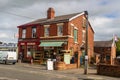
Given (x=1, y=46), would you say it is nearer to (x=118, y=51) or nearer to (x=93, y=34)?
(x=93, y=34)

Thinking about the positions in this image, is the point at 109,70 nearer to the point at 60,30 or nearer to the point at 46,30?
the point at 60,30

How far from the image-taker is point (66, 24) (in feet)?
127

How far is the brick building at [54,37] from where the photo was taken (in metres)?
38.7

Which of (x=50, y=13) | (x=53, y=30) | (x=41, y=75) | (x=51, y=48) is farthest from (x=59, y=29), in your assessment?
(x=41, y=75)

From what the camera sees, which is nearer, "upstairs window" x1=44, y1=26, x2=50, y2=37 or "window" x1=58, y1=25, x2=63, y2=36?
"window" x1=58, y1=25, x2=63, y2=36

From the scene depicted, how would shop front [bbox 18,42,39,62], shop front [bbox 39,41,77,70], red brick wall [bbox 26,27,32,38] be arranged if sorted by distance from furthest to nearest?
red brick wall [bbox 26,27,32,38], shop front [bbox 18,42,39,62], shop front [bbox 39,41,77,70]

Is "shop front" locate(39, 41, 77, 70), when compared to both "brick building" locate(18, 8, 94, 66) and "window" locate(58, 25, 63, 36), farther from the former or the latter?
"window" locate(58, 25, 63, 36)

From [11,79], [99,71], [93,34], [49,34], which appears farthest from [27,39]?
[11,79]

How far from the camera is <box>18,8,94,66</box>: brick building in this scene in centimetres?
3866

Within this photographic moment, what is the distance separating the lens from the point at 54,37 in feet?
133

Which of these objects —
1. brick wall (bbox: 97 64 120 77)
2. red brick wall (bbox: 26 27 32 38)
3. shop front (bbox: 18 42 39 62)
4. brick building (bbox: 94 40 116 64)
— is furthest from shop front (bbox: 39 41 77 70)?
brick building (bbox: 94 40 116 64)

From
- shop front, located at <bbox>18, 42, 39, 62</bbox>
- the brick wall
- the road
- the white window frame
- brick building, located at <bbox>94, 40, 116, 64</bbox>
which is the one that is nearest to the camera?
the road

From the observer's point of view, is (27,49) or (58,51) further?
(27,49)

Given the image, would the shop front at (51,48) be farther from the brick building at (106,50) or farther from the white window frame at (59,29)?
the brick building at (106,50)
